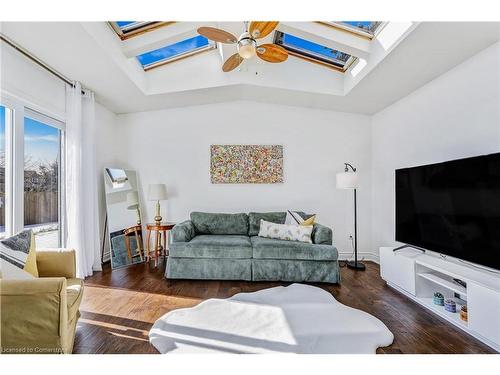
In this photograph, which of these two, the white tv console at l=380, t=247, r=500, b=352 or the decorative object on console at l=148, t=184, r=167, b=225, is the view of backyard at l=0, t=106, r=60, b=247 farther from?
the white tv console at l=380, t=247, r=500, b=352

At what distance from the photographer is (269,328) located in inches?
85.6

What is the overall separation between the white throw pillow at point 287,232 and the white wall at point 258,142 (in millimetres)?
781

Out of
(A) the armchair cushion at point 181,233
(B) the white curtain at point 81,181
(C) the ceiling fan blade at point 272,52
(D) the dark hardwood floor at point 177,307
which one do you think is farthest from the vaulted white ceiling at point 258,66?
(D) the dark hardwood floor at point 177,307

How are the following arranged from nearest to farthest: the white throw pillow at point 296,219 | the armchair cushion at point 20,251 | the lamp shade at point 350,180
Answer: the armchair cushion at point 20,251
the white throw pillow at point 296,219
the lamp shade at point 350,180

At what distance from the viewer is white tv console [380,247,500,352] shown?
192 centimetres

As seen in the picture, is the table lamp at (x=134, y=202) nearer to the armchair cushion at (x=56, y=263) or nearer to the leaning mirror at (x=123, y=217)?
the leaning mirror at (x=123, y=217)

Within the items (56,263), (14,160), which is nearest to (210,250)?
(56,263)

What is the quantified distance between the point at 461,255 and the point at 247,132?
3317mm

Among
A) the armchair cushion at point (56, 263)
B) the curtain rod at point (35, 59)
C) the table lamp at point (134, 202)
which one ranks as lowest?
the armchair cushion at point (56, 263)

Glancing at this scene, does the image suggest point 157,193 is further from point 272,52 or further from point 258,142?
point 272,52

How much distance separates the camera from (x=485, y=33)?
221 centimetres

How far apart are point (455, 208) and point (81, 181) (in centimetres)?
421

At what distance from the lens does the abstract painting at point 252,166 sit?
4.55 m

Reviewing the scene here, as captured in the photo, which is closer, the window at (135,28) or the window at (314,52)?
the window at (135,28)
